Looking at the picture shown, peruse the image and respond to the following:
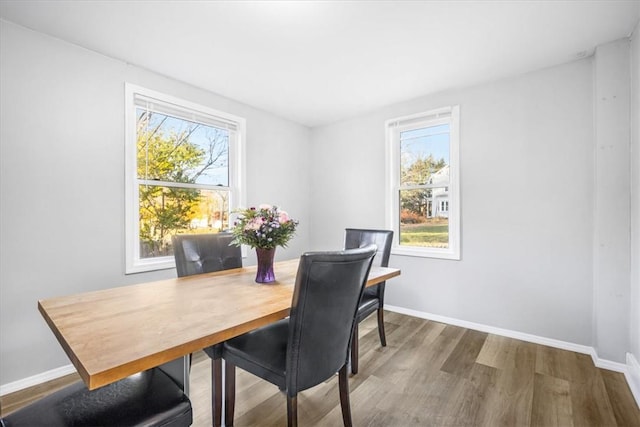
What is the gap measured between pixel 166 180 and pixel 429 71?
8.60 ft

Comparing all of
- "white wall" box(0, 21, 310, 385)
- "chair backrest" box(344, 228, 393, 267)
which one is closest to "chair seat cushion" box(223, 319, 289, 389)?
"chair backrest" box(344, 228, 393, 267)

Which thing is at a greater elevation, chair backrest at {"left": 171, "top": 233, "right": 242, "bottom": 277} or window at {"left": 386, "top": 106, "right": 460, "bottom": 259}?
window at {"left": 386, "top": 106, "right": 460, "bottom": 259}

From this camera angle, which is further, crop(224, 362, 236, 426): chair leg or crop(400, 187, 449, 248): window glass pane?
crop(400, 187, 449, 248): window glass pane

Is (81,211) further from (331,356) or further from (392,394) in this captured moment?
(392,394)

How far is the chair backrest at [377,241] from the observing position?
8.48 feet

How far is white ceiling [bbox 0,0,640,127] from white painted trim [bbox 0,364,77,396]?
239 centimetres

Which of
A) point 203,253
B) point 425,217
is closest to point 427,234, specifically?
point 425,217

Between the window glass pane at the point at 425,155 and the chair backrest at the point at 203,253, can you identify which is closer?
the chair backrest at the point at 203,253

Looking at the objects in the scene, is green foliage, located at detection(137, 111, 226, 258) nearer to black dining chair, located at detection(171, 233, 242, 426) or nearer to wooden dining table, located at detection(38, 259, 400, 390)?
black dining chair, located at detection(171, 233, 242, 426)

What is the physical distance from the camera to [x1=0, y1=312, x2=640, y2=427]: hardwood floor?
1673 mm

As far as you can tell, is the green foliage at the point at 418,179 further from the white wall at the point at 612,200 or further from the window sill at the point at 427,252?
the white wall at the point at 612,200

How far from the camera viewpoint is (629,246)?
6.93 ft

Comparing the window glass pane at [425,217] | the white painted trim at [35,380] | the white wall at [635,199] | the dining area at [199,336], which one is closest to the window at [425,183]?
the window glass pane at [425,217]

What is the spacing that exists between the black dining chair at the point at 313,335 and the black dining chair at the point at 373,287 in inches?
26.3
